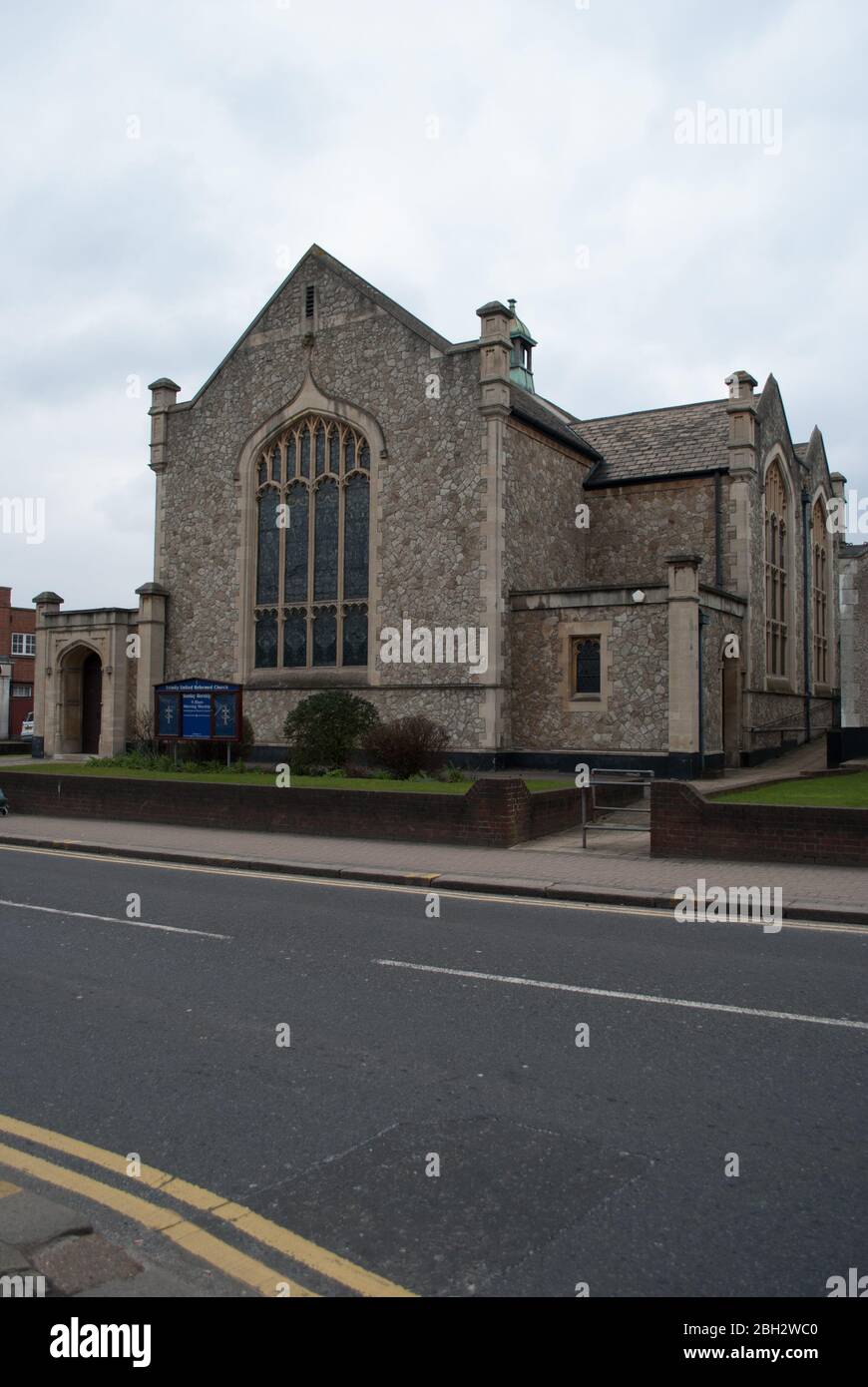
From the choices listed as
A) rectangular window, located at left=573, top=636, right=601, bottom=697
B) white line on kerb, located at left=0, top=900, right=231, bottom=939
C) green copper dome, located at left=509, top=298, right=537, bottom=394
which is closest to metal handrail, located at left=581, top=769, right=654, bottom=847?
rectangular window, located at left=573, top=636, right=601, bottom=697

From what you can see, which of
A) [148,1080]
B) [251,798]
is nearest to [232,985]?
[148,1080]

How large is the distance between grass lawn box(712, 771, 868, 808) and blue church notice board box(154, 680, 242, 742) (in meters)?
10.9

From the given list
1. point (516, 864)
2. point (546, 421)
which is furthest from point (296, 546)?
point (516, 864)

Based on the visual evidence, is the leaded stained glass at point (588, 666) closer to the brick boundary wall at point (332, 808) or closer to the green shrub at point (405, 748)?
the green shrub at point (405, 748)

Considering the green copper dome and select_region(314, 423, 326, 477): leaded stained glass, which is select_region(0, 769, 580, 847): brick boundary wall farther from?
the green copper dome

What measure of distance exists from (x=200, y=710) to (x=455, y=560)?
7.34m

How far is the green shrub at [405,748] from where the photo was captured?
21.3 meters

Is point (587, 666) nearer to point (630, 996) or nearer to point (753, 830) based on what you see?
point (753, 830)

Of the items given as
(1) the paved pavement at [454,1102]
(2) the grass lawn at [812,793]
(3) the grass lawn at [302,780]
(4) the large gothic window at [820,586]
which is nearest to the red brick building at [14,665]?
(3) the grass lawn at [302,780]

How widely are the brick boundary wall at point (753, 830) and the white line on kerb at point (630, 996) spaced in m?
6.48

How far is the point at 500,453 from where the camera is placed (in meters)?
25.2

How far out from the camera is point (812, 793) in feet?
53.6

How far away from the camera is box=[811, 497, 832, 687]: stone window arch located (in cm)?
3538

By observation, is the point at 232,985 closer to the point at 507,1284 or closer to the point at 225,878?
the point at 507,1284
